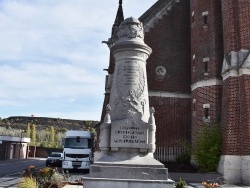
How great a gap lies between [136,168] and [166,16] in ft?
63.6

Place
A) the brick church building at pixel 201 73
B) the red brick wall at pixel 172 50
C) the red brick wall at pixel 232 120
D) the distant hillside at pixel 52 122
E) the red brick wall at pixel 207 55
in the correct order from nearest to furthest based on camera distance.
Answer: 1. the red brick wall at pixel 232 120
2. the brick church building at pixel 201 73
3. the red brick wall at pixel 207 55
4. the red brick wall at pixel 172 50
5. the distant hillside at pixel 52 122

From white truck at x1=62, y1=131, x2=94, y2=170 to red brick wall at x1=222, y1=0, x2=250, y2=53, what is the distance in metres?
12.2

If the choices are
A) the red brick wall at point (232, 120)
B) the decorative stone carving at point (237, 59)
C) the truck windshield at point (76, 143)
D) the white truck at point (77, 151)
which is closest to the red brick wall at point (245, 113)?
the red brick wall at point (232, 120)

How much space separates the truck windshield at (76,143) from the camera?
25280mm

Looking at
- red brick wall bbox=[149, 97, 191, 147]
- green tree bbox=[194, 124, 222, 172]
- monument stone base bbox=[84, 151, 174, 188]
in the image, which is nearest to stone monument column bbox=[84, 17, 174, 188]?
monument stone base bbox=[84, 151, 174, 188]

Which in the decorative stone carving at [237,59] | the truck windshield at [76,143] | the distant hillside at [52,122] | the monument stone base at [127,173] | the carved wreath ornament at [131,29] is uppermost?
the distant hillside at [52,122]

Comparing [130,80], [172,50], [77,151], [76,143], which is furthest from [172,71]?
[130,80]

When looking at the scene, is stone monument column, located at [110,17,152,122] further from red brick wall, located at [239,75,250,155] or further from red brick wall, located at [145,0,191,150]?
red brick wall, located at [145,0,191,150]

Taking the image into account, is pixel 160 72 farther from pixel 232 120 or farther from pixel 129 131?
pixel 129 131

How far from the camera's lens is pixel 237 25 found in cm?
2002

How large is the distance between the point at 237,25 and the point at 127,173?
13.9 meters

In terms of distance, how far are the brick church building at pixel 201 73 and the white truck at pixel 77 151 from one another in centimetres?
383

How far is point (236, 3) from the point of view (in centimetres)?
2028

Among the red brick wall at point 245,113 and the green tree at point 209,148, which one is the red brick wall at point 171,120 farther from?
the red brick wall at point 245,113
